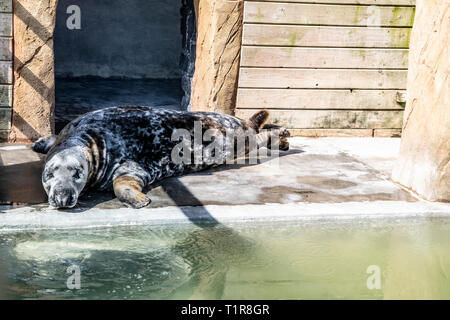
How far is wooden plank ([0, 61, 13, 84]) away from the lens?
578 centimetres

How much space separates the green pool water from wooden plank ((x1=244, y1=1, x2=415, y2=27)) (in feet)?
10.0

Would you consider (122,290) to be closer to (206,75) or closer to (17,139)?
(17,139)

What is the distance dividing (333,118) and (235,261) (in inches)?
146

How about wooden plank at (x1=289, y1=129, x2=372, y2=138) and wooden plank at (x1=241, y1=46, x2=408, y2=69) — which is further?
wooden plank at (x1=289, y1=129, x2=372, y2=138)

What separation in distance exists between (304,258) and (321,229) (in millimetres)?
477

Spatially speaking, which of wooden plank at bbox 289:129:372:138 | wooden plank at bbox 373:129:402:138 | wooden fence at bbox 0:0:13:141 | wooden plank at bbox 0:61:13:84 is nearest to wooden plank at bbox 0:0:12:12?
wooden fence at bbox 0:0:13:141

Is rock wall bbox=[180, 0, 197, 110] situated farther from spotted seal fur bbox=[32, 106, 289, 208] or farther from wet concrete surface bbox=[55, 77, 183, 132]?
spotted seal fur bbox=[32, 106, 289, 208]

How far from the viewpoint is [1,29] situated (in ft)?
18.8

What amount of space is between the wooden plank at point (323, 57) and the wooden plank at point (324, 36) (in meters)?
0.06

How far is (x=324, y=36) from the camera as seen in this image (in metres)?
6.58

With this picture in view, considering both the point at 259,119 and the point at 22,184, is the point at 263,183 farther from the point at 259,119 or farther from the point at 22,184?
the point at 22,184

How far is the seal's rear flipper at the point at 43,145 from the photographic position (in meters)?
5.40

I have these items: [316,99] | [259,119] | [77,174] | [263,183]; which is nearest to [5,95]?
[77,174]
